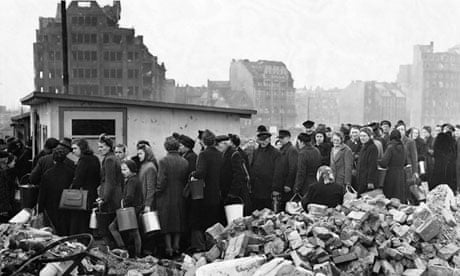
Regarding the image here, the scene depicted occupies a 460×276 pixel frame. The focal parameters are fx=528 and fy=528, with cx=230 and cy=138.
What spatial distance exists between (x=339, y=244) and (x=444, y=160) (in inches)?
307

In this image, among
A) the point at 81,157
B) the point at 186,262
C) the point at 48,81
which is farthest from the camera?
the point at 48,81

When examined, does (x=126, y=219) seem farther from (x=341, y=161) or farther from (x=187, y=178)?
(x=341, y=161)

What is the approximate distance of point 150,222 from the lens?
879 centimetres

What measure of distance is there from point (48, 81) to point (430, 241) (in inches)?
2947

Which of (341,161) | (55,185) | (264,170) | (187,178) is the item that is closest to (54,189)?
(55,185)

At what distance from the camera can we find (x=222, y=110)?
1341cm

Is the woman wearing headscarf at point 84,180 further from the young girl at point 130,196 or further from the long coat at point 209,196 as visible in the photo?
the long coat at point 209,196

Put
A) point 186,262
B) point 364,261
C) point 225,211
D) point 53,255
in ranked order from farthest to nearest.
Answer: point 225,211, point 186,262, point 364,261, point 53,255

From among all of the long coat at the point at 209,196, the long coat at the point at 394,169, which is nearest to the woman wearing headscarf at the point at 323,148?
the long coat at the point at 394,169

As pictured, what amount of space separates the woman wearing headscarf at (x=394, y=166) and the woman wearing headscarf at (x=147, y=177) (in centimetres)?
493

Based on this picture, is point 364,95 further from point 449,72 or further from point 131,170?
point 131,170

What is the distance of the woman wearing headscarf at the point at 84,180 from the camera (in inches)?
340

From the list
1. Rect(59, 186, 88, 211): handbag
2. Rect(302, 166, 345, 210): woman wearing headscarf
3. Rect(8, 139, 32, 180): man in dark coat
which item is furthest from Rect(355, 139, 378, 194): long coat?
Rect(8, 139, 32, 180): man in dark coat

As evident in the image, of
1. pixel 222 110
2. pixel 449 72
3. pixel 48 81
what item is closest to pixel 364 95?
pixel 449 72
